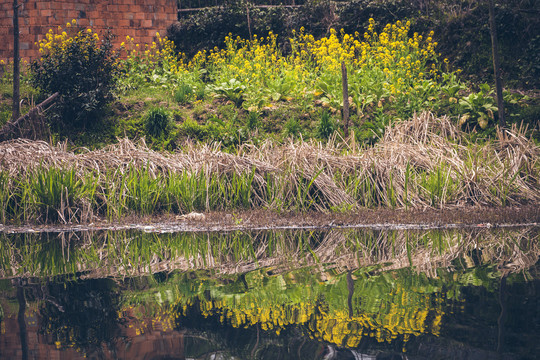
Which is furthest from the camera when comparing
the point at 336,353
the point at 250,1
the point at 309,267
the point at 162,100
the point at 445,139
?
the point at 250,1

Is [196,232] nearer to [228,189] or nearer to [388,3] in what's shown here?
[228,189]

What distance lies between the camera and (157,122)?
12.7 meters

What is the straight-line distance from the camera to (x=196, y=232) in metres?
8.02

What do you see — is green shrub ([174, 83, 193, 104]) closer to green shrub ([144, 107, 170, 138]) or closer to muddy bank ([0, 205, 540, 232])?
green shrub ([144, 107, 170, 138])

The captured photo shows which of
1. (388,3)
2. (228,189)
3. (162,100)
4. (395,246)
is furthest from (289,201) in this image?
(388,3)

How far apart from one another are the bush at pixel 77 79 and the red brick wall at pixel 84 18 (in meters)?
3.06

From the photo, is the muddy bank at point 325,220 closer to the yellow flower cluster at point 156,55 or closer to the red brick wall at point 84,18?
the yellow flower cluster at point 156,55

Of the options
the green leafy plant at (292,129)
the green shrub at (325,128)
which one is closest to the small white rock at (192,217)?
the green leafy plant at (292,129)

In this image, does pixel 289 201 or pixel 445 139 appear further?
pixel 445 139

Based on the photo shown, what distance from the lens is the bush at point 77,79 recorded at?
42.8 ft

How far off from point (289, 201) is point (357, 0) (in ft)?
31.8

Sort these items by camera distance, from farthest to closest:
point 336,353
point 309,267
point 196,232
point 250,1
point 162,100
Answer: point 250,1, point 162,100, point 196,232, point 309,267, point 336,353

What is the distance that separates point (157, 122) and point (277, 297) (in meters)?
8.83

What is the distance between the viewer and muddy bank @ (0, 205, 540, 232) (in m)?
8.09
